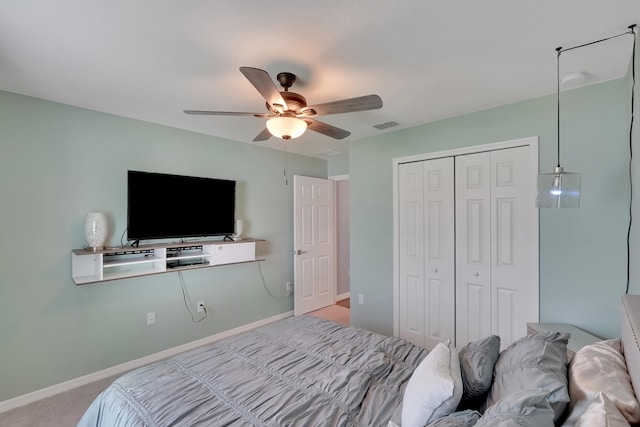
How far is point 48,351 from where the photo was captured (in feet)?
8.16

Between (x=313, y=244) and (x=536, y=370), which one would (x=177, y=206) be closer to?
(x=313, y=244)

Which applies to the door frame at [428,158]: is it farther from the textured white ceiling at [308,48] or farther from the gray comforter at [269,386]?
the gray comforter at [269,386]

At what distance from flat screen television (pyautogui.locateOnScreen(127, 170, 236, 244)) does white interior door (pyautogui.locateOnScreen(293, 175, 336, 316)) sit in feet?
3.60

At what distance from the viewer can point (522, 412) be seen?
826 millimetres

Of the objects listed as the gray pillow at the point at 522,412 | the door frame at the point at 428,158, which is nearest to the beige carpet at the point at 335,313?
the door frame at the point at 428,158

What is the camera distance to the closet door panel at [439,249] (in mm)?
2986

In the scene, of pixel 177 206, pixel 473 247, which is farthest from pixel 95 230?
pixel 473 247

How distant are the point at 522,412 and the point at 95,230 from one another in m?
3.11

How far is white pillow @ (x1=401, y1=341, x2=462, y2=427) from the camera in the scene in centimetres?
108

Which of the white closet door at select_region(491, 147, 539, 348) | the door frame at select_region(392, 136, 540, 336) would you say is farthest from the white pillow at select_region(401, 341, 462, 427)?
the door frame at select_region(392, 136, 540, 336)

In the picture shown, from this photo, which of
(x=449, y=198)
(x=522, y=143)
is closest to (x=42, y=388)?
(x=449, y=198)

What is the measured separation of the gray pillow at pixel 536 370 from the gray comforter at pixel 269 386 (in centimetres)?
48

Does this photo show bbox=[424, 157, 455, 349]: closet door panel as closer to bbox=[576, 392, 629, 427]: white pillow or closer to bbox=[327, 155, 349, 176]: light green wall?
bbox=[327, 155, 349, 176]: light green wall

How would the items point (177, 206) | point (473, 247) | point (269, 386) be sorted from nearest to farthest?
point (269, 386) → point (473, 247) → point (177, 206)
